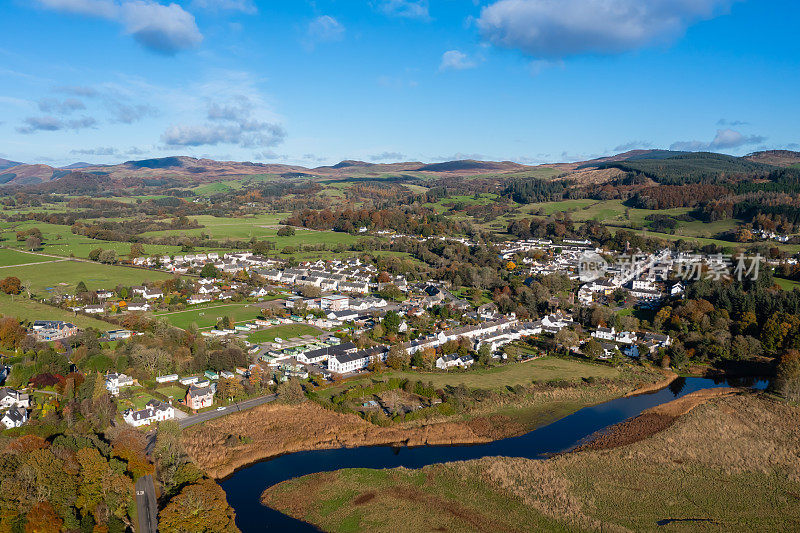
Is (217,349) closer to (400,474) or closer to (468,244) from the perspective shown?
(400,474)

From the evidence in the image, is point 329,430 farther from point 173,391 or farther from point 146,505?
point 173,391

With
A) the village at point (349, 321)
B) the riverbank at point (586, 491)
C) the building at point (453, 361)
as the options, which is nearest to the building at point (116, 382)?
the village at point (349, 321)

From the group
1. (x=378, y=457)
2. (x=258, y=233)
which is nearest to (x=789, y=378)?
(x=378, y=457)

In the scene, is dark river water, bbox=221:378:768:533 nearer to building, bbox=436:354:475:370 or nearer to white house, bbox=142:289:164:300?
building, bbox=436:354:475:370

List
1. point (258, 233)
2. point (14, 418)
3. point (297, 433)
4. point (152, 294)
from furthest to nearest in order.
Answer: point (258, 233) → point (152, 294) → point (297, 433) → point (14, 418)

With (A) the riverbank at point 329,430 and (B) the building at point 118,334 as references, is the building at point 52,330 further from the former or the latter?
(A) the riverbank at point 329,430

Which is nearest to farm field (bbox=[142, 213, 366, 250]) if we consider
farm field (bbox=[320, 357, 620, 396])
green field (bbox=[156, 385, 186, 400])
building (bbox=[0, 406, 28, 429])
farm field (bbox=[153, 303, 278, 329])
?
farm field (bbox=[153, 303, 278, 329])
